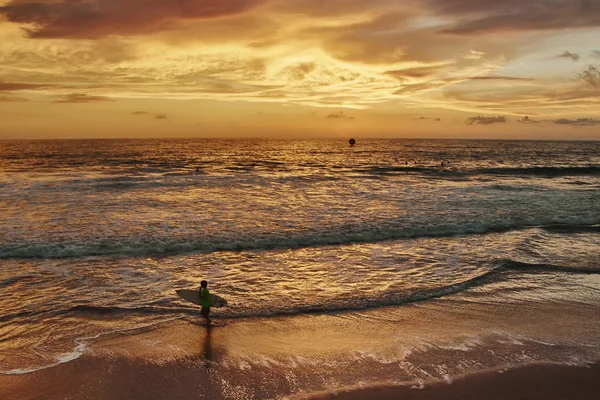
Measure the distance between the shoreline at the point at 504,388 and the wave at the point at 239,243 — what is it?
12232mm

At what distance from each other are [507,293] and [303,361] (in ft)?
26.6

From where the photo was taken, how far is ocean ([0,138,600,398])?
35.6 ft

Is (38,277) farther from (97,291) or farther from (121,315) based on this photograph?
(121,315)

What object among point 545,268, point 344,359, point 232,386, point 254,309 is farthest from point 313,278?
point 545,268

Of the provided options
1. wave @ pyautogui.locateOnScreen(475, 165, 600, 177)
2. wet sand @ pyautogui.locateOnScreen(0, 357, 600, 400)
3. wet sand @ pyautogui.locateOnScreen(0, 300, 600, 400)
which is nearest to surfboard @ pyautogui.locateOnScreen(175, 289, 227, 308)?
wet sand @ pyautogui.locateOnScreen(0, 300, 600, 400)

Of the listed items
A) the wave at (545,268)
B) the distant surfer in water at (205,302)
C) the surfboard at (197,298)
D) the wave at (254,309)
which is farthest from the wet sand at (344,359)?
the wave at (545,268)

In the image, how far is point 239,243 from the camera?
70.6ft

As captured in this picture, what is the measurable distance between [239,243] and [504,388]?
1412 cm

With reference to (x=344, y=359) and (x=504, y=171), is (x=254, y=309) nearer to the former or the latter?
(x=344, y=359)

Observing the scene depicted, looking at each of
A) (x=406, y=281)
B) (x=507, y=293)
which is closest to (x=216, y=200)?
(x=406, y=281)

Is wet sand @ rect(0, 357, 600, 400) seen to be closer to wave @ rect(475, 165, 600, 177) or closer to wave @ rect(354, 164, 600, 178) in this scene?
wave @ rect(354, 164, 600, 178)

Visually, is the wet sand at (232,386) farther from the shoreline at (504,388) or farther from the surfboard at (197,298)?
the surfboard at (197,298)

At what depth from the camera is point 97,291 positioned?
15023 millimetres

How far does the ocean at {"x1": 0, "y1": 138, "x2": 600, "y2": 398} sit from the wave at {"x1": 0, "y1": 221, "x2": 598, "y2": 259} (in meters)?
0.11
